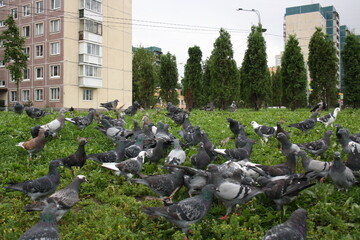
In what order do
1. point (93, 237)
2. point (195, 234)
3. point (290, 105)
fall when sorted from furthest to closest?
point (290, 105) < point (93, 237) < point (195, 234)

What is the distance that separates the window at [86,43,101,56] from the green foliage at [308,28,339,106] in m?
23.3

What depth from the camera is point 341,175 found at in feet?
18.0

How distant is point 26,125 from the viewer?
11211mm

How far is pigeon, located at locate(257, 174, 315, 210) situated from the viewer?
4.84 meters

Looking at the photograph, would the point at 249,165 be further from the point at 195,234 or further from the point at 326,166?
the point at 195,234

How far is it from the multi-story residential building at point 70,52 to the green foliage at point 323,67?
909 inches

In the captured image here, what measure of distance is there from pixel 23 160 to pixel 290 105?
67.0 feet

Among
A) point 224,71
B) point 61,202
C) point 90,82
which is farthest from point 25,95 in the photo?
point 61,202

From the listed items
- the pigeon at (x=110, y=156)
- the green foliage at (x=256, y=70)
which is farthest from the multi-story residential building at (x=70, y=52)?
the pigeon at (x=110, y=156)

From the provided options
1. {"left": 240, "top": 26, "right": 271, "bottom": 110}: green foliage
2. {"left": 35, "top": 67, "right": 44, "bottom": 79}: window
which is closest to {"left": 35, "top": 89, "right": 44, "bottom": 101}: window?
{"left": 35, "top": 67, "right": 44, "bottom": 79}: window

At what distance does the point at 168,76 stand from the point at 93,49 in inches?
378

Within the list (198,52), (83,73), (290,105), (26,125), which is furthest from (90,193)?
(83,73)

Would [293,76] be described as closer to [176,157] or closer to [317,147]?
[317,147]

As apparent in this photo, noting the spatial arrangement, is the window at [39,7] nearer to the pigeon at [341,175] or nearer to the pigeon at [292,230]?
the pigeon at [341,175]
